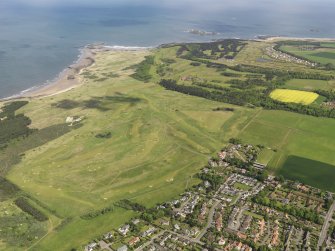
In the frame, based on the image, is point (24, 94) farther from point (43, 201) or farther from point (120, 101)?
point (43, 201)

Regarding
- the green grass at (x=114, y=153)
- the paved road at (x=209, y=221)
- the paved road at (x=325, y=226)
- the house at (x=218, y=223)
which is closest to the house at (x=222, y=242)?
the house at (x=218, y=223)

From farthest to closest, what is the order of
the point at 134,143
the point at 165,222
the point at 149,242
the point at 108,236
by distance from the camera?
the point at 134,143
the point at 165,222
the point at 108,236
the point at 149,242

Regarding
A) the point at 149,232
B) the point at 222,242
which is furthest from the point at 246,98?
the point at 149,232

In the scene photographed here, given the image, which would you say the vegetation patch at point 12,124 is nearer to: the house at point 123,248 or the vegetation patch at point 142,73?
the vegetation patch at point 142,73

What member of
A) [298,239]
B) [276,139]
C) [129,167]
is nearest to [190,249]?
[298,239]

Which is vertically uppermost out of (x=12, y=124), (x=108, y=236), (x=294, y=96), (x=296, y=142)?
(x=294, y=96)

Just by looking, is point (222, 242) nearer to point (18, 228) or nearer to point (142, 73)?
point (18, 228)
